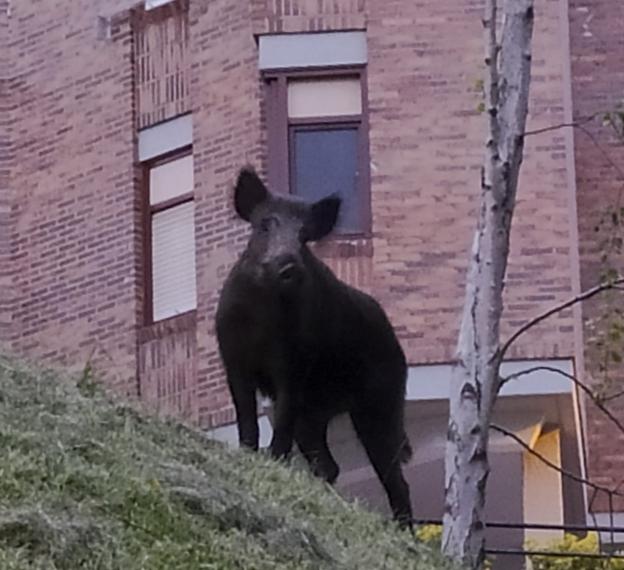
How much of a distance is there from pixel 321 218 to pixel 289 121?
9309mm

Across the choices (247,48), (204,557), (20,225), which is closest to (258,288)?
(204,557)

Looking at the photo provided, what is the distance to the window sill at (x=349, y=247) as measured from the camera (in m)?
23.5

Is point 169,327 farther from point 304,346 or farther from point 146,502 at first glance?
point 146,502

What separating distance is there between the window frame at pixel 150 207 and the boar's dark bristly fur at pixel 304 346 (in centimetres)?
984

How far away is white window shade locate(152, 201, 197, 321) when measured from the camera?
84.1 ft

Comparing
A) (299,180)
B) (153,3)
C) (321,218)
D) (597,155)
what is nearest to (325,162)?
(299,180)

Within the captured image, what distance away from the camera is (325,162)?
2458 centimetres

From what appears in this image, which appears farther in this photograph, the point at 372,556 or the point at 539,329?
the point at 539,329

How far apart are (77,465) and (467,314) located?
257 centimetres

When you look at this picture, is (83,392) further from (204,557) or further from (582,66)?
(582,66)

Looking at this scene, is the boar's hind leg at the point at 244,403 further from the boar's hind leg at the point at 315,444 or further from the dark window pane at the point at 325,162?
the dark window pane at the point at 325,162

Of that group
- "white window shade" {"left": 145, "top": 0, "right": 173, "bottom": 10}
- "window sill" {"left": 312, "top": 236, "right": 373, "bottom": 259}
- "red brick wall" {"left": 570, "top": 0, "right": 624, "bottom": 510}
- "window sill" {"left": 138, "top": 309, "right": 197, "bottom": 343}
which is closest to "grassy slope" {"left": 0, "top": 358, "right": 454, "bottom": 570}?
"window sill" {"left": 312, "top": 236, "right": 373, "bottom": 259}

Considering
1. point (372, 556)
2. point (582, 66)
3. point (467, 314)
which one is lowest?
point (372, 556)

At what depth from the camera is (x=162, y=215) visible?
26.4 metres
